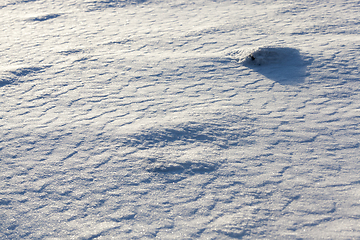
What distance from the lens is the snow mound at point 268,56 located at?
4914 mm

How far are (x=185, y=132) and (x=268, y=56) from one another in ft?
7.65

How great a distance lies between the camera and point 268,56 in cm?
499

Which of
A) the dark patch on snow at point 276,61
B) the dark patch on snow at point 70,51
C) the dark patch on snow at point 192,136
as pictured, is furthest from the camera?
the dark patch on snow at point 70,51

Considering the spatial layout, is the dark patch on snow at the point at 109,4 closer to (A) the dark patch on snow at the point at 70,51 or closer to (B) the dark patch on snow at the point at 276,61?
(A) the dark patch on snow at the point at 70,51

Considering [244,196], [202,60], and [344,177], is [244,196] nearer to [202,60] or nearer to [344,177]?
[344,177]

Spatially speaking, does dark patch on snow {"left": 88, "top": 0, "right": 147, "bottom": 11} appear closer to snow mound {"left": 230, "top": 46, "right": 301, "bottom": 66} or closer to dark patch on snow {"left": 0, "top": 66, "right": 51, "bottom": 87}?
dark patch on snow {"left": 0, "top": 66, "right": 51, "bottom": 87}

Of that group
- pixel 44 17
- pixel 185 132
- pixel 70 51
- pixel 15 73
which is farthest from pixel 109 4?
pixel 185 132

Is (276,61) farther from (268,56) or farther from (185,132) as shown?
(185,132)

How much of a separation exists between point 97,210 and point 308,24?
17.9ft

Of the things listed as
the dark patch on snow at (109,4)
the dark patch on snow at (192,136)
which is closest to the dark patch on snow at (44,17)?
the dark patch on snow at (109,4)

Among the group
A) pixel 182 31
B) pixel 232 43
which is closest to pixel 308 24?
pixel 232 43

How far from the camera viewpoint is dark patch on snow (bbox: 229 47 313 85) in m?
4.62

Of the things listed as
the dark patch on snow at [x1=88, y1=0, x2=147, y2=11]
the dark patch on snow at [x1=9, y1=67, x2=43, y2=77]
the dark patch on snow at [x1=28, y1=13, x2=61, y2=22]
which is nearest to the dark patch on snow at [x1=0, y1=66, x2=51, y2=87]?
the dark patch on snow at [x1=9, y1=67, x2=43, y2=77]

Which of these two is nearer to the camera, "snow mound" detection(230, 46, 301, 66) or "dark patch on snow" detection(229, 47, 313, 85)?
"dark patch on snow" detection(229, 47, 313, 85)
